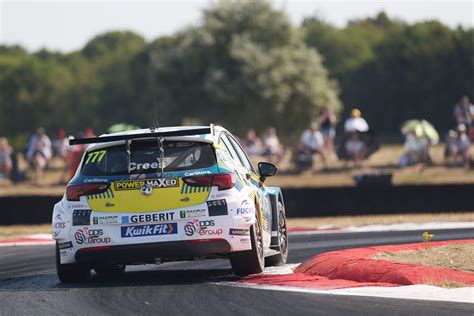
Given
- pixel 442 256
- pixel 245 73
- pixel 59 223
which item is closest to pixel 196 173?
pixel 59 223

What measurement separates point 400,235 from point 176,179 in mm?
6900

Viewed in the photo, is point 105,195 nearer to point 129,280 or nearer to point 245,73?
point 129,280

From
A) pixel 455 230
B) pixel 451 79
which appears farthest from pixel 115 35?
pixel 455 230

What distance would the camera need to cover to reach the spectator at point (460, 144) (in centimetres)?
3117

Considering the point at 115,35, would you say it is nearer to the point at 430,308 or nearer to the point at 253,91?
the point at 253,91

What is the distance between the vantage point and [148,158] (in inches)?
409

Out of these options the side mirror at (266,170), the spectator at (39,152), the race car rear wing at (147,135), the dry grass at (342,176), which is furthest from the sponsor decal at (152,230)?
the spectator at (39,152)

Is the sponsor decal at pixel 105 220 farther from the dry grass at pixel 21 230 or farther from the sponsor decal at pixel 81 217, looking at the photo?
the dry grass at pixel 21 230

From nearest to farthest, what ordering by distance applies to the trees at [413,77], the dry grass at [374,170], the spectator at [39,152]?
the dry grass at [374,170]
the spectator at [39,152]
the trees at [413,77]

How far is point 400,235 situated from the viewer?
16.4 m

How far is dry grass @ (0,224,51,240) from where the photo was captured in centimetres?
1997

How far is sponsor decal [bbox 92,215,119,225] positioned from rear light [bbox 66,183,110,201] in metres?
0.24

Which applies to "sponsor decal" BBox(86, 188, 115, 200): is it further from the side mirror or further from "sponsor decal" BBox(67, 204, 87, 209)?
the side mirror

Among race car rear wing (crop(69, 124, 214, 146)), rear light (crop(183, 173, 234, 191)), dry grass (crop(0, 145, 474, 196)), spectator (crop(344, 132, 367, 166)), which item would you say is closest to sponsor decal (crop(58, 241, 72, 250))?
race car rear wing (crop(69, 124, 214, 146))
